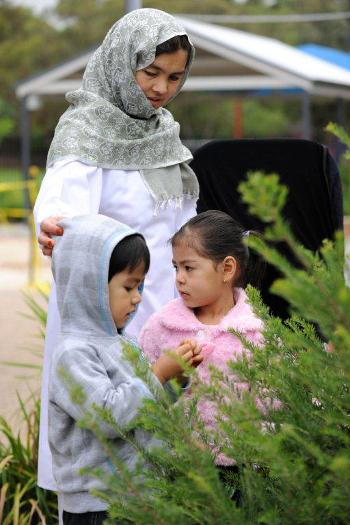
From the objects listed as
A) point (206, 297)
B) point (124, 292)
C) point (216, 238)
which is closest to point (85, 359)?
point (124, 292)

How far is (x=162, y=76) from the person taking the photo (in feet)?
11.7

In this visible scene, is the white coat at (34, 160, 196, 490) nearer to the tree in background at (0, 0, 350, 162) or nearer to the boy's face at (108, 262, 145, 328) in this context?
the boy's face at (108, 262, 145, 328)

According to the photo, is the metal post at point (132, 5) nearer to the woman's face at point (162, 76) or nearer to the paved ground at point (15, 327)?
the paved ground at point (15, 327)

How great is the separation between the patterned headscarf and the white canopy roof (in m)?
11.1

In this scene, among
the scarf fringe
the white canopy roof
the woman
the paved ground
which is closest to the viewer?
the woman

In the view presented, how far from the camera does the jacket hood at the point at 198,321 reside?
3152mm

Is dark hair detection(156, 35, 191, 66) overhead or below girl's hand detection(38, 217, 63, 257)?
overhead

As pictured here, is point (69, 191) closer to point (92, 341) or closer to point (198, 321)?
point (198, 321)

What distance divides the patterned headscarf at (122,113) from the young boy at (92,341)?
2.40 feet

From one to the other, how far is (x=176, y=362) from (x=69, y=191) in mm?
869

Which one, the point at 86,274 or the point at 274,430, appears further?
the point at 86,274

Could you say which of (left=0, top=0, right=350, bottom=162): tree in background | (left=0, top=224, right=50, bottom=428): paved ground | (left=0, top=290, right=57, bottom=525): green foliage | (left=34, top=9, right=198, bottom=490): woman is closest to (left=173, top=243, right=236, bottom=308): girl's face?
(left=34, top=9, right=198, bottom=490): woman

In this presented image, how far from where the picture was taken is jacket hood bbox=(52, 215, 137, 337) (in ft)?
9.11

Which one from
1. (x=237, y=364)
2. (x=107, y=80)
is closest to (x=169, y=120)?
(x=107, y=80)
